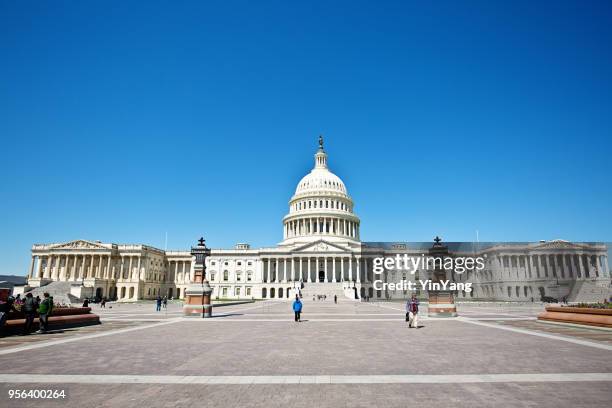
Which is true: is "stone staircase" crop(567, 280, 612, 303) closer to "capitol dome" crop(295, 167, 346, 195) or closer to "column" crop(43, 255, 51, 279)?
"capitol dome" crop(295, 167, 346, 195)

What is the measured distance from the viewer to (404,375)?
1036 cm

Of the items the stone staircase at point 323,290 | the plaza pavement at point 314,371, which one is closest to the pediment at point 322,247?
the stone staircase at point 323,290

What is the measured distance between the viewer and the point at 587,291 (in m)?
69.2

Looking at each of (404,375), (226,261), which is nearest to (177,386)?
(404,375)

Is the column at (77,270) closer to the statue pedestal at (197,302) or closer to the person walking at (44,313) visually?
the statue pedestal at (197,302)

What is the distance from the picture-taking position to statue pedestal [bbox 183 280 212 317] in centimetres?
3381

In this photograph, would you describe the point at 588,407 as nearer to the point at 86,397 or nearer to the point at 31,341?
the point at 86,397

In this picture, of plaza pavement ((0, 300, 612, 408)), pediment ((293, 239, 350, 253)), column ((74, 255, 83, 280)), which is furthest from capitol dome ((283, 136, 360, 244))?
plaza pavement ((0, 300, 612, 408))

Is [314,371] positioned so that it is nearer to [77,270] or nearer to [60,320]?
[60,320]

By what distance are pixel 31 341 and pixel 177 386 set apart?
1273cm

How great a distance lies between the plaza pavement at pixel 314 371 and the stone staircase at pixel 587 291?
60.1 m

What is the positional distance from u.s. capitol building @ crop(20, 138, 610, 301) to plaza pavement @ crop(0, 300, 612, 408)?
72992 millimetres

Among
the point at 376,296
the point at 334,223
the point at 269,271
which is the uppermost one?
the point at 334,223

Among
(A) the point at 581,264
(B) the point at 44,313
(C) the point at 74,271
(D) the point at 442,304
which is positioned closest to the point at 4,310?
(B) the point at 44,313
